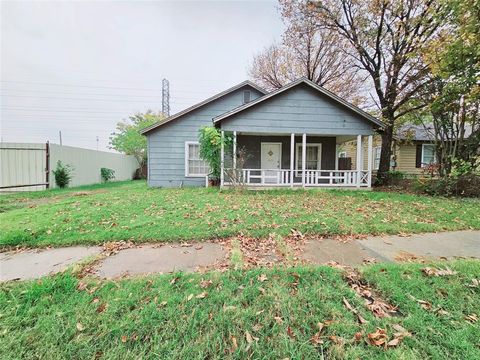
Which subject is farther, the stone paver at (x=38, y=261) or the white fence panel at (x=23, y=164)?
the white fence panel at (x=23, y=164)

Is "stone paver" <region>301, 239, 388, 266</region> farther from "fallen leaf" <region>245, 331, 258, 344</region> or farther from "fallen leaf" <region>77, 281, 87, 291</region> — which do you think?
"fallen leaf" <region>77, 281, 87, 291</region>

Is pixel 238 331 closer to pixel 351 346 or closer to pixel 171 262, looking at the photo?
pixel 351 346

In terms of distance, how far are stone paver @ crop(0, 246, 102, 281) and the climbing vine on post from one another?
723cm

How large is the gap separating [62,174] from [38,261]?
981 cm

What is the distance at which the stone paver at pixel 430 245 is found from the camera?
3482 millimetres

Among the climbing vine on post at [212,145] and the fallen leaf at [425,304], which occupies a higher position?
the climbing vine on post at [212,145]

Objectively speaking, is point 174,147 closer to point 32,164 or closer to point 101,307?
point 32,164

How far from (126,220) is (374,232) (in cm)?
533

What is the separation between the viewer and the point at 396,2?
10.8 metres

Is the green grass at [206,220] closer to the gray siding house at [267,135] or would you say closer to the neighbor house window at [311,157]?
the gray siding house at [267,135]

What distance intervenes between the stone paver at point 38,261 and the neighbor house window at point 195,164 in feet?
27.5

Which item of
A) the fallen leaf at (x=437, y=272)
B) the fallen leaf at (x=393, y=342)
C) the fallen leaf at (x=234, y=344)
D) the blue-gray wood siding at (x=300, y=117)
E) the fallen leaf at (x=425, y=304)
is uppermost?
the blue-gray wood siding at (x=300, y=117)

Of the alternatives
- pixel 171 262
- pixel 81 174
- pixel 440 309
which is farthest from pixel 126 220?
pixel 81 174

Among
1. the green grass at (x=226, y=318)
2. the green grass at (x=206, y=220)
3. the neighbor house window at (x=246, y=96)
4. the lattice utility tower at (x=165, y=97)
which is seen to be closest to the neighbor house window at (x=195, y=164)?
the neighbor house window at (x=246, y=96)
